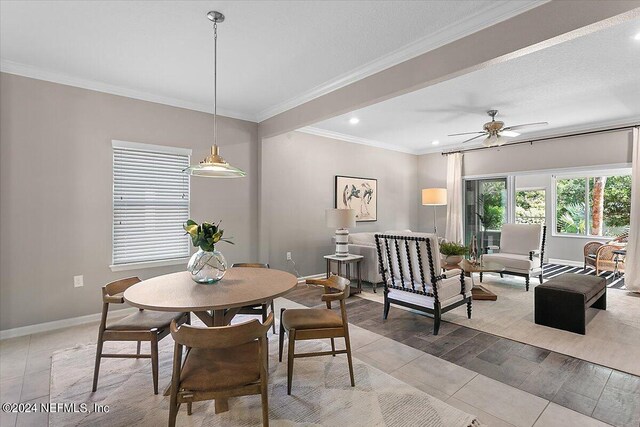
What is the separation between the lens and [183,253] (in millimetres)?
4156

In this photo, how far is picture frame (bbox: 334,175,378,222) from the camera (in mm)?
5961

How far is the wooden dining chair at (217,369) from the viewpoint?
1.44 m

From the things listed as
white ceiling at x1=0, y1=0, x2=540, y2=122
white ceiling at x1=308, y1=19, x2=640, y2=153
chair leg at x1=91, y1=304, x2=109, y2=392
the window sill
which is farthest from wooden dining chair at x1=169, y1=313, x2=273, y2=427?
white ceiling at x1=308, y1=19, x2=640, y2=153

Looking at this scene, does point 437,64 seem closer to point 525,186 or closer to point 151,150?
point 151,150

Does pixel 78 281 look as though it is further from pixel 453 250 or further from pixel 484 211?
pixel 484 211

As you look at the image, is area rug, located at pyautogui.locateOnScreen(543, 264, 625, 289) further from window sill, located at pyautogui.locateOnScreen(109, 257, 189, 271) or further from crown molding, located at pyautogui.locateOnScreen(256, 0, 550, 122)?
window sill, located at pyautogui.locateOnScreen(109, 257, 189, 271)

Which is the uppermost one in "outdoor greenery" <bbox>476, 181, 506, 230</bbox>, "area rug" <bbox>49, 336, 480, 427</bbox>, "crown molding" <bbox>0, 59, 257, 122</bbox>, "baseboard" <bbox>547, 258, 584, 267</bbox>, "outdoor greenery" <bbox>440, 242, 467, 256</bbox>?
"crown molding" <bbox>0, 59, 257, 122</bbox>

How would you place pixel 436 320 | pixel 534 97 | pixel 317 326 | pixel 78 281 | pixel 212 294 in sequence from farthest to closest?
pixel 534 97 → pixel 78 281 → pixel 436 320 → pixel 317 326 → pixel 212 294

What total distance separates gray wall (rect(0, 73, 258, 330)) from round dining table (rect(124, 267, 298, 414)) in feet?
5.61

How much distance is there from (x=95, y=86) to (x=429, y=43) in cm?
351

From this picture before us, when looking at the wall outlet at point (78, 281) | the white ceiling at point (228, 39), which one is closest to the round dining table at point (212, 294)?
the wall outlet at point (78, 281)

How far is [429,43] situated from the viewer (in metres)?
2.63

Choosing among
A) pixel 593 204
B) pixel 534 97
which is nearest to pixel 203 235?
pixel 534 97

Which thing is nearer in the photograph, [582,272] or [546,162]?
[546,162]
